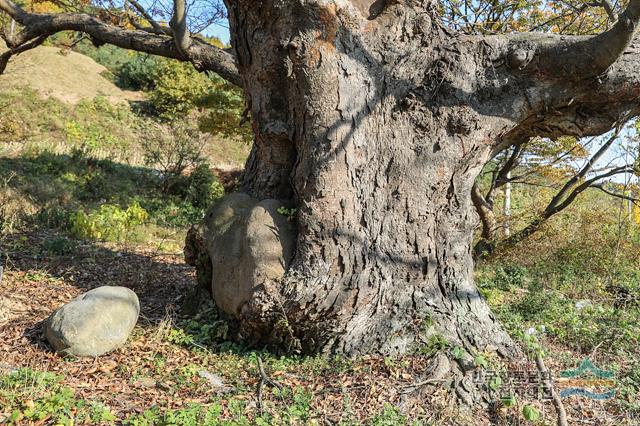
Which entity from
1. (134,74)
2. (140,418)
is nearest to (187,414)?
(140,418)

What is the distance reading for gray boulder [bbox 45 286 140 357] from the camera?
4.13m

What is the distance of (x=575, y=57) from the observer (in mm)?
4316

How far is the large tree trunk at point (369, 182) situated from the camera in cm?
424

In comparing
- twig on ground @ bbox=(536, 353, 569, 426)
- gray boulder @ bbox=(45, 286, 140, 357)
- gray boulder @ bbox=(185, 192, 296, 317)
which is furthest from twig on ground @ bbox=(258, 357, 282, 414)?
twig on ground @ bbox=(536, 353, 569, 426)

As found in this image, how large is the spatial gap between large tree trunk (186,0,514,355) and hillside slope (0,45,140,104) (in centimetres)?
1643

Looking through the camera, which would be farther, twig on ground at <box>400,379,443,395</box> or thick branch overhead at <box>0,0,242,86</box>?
thick branch overhead at <box>0,0,242,86</box>

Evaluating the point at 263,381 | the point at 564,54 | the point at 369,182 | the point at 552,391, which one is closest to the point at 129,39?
the point at 369,182

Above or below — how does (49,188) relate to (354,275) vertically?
below

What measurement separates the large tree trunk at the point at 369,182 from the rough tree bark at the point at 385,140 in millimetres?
12

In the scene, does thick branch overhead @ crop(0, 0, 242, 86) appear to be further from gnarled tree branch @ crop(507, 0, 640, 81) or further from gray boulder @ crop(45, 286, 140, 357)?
gnarled tree branch @ crop(507, 0, 640, 81)

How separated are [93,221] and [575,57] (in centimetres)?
710

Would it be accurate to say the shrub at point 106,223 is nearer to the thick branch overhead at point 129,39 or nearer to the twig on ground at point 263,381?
the thick branch overhead at point 129,39

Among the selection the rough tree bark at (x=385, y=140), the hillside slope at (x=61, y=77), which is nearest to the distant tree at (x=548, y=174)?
the rough tree bark at (x=385, y=140)

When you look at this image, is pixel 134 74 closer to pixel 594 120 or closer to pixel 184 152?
pixel 184 152
